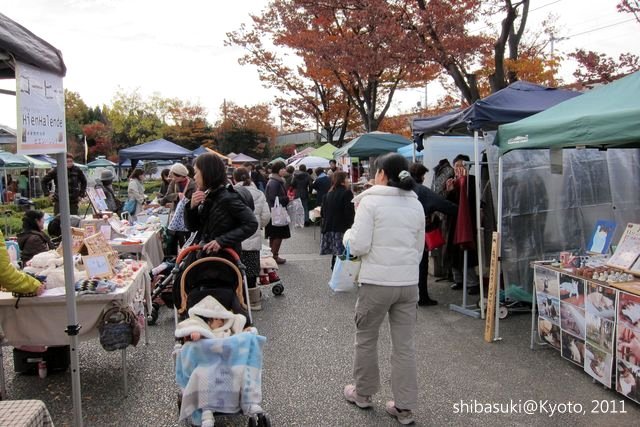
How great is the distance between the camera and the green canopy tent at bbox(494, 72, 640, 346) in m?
3.76

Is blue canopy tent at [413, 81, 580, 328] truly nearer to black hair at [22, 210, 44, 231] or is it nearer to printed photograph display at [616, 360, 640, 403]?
printed photograph display at [616, 360, 640, 403]

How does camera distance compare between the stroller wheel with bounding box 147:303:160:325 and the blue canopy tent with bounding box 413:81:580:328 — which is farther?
the stroller wheel with bounding box 147:303:160:325

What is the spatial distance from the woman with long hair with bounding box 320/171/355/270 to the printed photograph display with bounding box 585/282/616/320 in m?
4.11

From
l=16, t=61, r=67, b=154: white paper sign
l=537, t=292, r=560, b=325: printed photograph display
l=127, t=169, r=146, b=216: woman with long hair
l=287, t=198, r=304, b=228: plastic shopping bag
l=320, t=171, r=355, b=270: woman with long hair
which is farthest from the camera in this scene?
l=287, t=198, r=304, b=228: plastic shopping bag

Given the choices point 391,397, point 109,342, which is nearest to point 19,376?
point 109,342

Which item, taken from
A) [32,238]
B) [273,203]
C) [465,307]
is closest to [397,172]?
[465,307]

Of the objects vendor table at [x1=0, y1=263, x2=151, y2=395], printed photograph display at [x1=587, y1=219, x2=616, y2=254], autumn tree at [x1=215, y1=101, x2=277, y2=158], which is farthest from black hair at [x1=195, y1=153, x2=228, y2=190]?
autumn tree at [x1=215, y1=101, x2=277, y2=158]

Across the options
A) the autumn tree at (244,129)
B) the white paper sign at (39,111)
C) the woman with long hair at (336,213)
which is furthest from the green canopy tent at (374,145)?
the autumn tree at (244,129)

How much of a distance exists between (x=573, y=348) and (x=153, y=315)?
438cm

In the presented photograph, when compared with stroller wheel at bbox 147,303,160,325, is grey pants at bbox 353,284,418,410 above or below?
above

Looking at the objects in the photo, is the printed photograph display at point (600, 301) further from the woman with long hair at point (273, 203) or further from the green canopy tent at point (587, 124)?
the woman with long hair at point (273, 203)

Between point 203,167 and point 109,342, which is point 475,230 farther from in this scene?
point 109,342

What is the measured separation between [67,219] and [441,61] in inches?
362

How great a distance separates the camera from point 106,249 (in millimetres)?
4820
